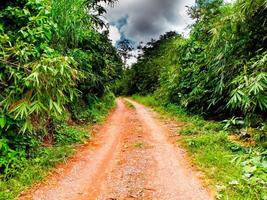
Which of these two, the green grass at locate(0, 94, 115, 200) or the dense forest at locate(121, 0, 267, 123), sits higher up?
the dense forest at locate(121, 0, 267, 123)

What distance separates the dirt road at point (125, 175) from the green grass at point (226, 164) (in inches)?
10.4

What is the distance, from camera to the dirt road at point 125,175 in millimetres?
4754

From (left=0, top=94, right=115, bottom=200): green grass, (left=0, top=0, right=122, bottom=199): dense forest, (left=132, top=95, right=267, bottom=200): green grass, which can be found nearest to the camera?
(left=132, top=95, right=267, bottom=200): green grass

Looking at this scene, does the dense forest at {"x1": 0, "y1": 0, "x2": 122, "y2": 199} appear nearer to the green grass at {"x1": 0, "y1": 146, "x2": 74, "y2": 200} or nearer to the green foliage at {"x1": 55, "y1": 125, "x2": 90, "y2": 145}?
the green grass at {"x1": 0, "y1": 146, "x2": 74, "y2": 200}

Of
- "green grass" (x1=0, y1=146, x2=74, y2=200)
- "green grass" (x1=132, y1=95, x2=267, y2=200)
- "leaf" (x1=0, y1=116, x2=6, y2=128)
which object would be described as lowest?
"green grass" (x1=132, y1=95, x2=267, y2=200)

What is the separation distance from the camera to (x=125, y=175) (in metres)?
5.63

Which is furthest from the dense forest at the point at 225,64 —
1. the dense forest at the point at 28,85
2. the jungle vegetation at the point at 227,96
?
the dense forest at the point at 28,85

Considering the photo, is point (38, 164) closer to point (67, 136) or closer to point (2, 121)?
point (2, 121)

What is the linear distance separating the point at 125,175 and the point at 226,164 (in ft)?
6.13

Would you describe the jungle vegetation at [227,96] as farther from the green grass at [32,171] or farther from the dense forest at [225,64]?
the green grass at [32,171]

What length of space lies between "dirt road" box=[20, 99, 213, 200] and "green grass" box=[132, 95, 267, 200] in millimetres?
264

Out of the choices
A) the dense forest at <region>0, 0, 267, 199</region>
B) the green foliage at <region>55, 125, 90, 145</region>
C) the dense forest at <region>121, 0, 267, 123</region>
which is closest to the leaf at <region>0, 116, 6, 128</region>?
the dense forest at <region>0, 0, 267, 199</region>

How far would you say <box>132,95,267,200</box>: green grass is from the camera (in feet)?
15.0

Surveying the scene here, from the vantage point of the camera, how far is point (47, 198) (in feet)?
15.3
